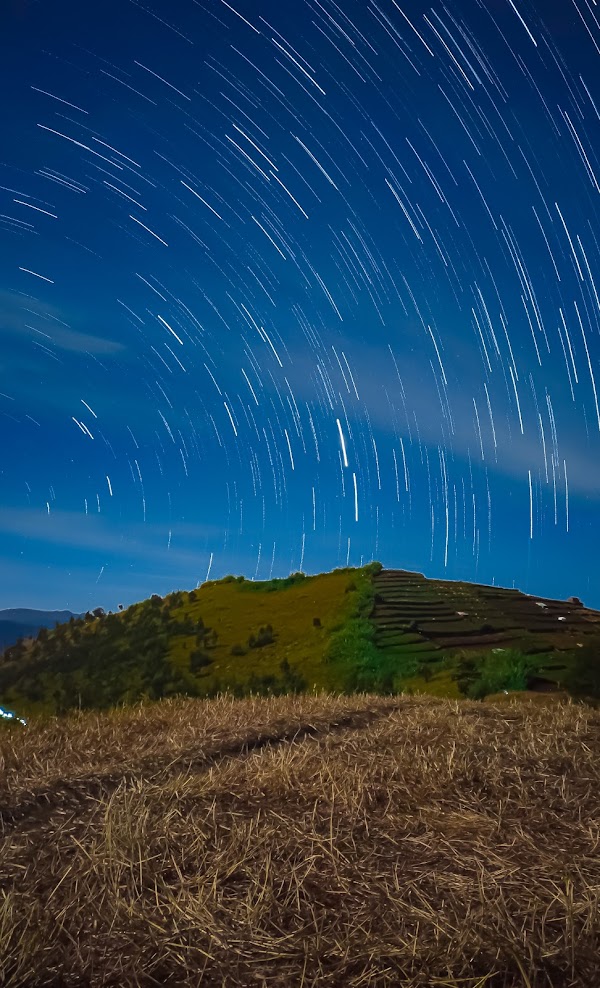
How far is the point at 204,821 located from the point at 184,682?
13374mm

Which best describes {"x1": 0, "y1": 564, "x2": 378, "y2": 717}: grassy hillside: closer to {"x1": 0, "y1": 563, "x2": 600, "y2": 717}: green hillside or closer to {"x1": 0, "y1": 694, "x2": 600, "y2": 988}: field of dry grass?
{"x1": 0, "y1": 563, "x2": 600, "y2": 717}: green hillside

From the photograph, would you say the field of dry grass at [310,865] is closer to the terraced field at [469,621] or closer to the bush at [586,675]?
the bush at [586,675]

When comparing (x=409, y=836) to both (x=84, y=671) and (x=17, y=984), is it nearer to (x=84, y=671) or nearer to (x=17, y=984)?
(x=17, y=984)

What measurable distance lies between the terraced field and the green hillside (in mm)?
50

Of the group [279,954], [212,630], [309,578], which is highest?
[309,578]

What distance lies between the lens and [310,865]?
133 inches

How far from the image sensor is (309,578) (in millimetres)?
24375

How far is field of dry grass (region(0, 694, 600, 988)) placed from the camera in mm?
2568

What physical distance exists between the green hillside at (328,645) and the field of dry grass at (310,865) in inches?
288

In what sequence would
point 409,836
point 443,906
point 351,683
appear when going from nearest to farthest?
point 443,906
point 409,836
point 351,683

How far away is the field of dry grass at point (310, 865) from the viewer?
2568 millimetres

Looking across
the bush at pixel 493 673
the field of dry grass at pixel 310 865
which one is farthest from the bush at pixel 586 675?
the field of dry grass at pixel 310 865

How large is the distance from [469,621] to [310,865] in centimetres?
1661

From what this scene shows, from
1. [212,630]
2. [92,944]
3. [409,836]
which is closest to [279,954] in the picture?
[92,944]
